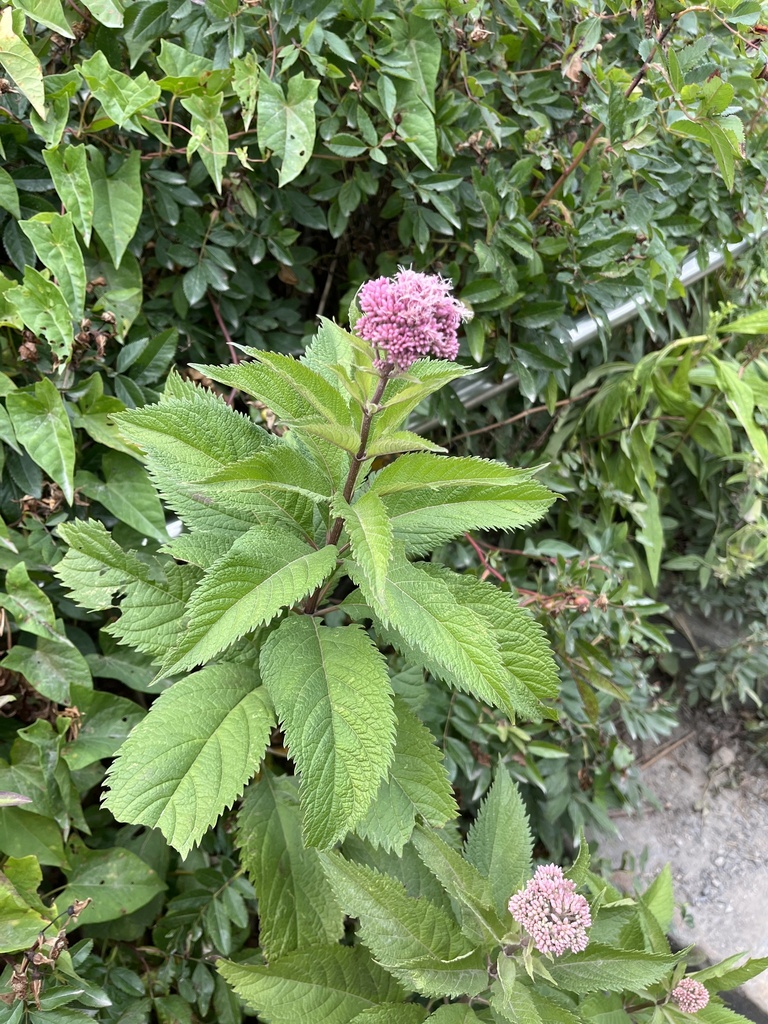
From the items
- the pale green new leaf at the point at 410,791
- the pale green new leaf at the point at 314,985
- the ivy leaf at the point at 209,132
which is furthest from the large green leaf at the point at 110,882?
the ivy leaf at the point at 209,132

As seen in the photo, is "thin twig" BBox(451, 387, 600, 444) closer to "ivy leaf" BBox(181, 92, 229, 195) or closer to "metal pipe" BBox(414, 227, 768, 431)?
"metal pipe" BBox(414, 227, 768, 431)

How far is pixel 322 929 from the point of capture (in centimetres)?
98

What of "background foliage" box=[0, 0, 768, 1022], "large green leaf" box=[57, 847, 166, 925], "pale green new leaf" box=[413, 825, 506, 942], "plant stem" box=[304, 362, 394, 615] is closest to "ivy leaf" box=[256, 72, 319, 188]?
"background foliage" box=[0, 0, 768, 1022]

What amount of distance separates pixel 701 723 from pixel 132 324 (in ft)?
7.00

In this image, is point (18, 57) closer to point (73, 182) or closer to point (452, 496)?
point (73, 182)

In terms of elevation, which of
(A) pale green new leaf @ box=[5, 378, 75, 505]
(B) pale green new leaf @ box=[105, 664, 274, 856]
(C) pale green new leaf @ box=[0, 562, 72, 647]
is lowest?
(C) pale green new leaf @ box=[0, 562, 72, 647]

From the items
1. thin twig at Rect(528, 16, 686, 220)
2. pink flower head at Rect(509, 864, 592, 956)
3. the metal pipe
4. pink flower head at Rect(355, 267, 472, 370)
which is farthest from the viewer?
the metal pipe

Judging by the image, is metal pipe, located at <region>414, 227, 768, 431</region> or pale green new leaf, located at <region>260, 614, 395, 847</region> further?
metal pipe, located at <region>414, 227, 768, 431</region>

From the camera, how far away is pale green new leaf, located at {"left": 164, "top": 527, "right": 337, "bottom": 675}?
694 millimetres

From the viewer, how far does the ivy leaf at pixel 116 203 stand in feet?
3.83

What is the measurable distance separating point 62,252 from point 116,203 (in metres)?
0.15

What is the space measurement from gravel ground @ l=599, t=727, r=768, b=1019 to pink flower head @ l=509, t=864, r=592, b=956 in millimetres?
1148

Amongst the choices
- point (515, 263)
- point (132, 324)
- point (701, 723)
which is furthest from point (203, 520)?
point (701, 723)

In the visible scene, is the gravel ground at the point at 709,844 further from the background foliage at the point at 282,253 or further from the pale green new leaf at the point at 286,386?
the pale green new leaf at the point at 286,386
